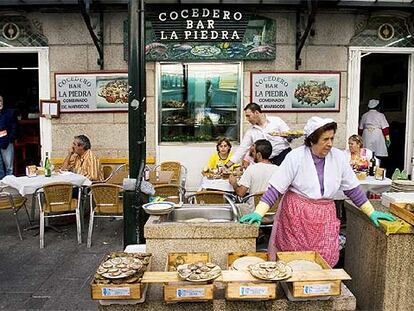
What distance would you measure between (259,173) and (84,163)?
314 centimetres

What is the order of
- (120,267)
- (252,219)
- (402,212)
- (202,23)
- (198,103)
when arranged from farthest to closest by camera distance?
(198,103), (202,23), (402,212), (252,219), (120,267)

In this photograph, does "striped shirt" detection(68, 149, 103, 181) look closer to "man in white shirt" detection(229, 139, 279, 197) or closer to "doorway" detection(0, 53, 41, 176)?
"man in white shirt" detection(229, 139, 279, 197)

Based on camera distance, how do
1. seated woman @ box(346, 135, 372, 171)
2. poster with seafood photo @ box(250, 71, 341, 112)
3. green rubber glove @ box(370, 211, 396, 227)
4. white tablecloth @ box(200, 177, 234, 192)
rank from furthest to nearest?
poster with seafood photo @ box(250, 71, 341, 112) → seated woman @ box(346, 135, 372, 171) → white tablecloth @ box(200, 177, 234, 192) → green rubber glove @ box(370, 211, 396, 227)

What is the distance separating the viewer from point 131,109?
4.04 meters

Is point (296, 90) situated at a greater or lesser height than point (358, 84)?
lesser

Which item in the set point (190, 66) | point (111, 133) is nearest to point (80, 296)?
point (111, 133)

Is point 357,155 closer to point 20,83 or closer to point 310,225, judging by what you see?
point 310,225

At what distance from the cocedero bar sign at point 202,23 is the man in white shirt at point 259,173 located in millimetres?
3539

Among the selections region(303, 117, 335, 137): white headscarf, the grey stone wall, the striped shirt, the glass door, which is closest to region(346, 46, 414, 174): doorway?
the grey stone wall

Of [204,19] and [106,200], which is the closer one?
[106,200]

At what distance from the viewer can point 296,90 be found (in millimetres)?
8633

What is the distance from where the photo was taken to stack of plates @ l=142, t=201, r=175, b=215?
3.21 metres

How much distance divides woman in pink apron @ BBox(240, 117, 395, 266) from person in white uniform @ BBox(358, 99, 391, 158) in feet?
21.3

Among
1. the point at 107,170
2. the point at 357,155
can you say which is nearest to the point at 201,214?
the point at 357,155
